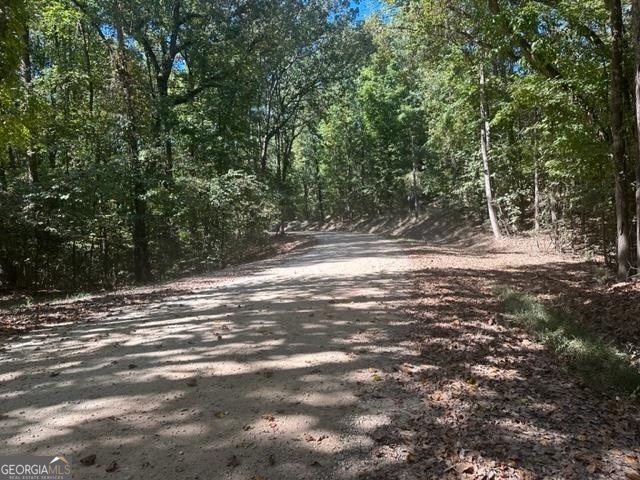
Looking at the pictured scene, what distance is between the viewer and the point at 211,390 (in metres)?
4.28

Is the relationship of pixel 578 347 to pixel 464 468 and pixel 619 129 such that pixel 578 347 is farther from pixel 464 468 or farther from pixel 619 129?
pixel 619 129

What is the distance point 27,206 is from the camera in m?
13.8

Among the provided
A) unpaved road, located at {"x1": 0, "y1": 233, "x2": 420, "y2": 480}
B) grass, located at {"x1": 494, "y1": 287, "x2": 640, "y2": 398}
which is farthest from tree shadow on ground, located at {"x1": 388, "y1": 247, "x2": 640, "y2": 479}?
unpaved road, located at {"x1": 0, "y1": 233, "x2": 420, "y2": 480}

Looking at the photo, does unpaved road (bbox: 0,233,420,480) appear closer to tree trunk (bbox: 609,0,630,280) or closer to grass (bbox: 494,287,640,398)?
grass (bbox: 494,287,640,398)

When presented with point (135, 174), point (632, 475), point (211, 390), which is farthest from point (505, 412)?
point (135, 174)

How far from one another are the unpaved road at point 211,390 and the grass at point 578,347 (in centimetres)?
184

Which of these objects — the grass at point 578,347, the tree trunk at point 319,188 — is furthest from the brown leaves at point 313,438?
the tree trunk at point 319,188

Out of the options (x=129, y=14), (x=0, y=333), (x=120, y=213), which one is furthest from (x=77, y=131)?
(x=0, y=333)

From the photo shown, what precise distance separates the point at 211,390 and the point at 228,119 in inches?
673

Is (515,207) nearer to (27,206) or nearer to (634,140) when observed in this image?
(634,140)

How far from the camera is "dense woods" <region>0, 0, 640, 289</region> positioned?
8812 millimetres

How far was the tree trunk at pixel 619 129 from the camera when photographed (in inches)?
306

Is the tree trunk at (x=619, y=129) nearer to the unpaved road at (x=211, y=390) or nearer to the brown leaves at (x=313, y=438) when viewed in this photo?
the unpaved road at (x=211, y=390)

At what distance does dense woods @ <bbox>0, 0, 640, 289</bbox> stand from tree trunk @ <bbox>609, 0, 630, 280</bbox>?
32mm
